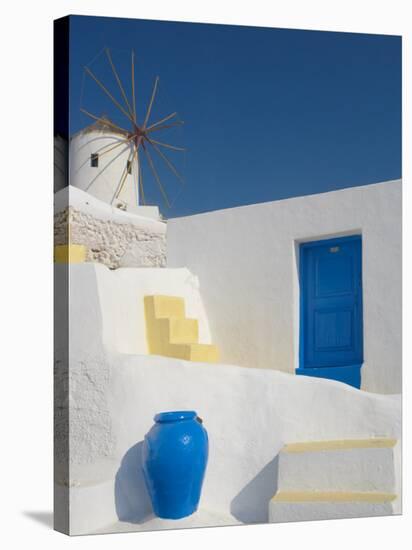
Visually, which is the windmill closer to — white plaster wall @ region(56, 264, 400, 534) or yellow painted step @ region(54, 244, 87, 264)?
yellow painted step @ region(54, 244, 87, 264)

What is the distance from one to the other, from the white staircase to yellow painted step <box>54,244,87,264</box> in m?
2.28

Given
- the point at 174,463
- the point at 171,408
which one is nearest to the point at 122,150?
the point at 171,408

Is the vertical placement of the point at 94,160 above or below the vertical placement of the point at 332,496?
above

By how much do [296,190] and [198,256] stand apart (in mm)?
1132

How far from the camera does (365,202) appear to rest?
946 centimetres

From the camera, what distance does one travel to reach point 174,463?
8.18 m

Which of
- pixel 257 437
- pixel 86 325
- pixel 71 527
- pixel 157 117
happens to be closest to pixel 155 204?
pixel 157 117

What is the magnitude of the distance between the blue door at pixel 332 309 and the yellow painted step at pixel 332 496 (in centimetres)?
108

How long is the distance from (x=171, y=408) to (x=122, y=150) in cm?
227

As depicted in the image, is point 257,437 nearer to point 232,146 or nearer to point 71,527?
point 71,527

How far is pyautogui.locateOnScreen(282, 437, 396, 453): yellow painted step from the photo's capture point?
8.58 metres

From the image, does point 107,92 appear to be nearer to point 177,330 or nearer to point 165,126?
point 165,126

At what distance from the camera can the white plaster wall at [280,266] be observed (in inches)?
366

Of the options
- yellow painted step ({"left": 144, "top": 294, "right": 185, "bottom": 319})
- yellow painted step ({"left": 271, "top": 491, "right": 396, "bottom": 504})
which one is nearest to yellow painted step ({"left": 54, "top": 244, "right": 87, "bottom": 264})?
yellow painted step ({"left": 144, "top": 294, "right": 185, "bottom": 319})
